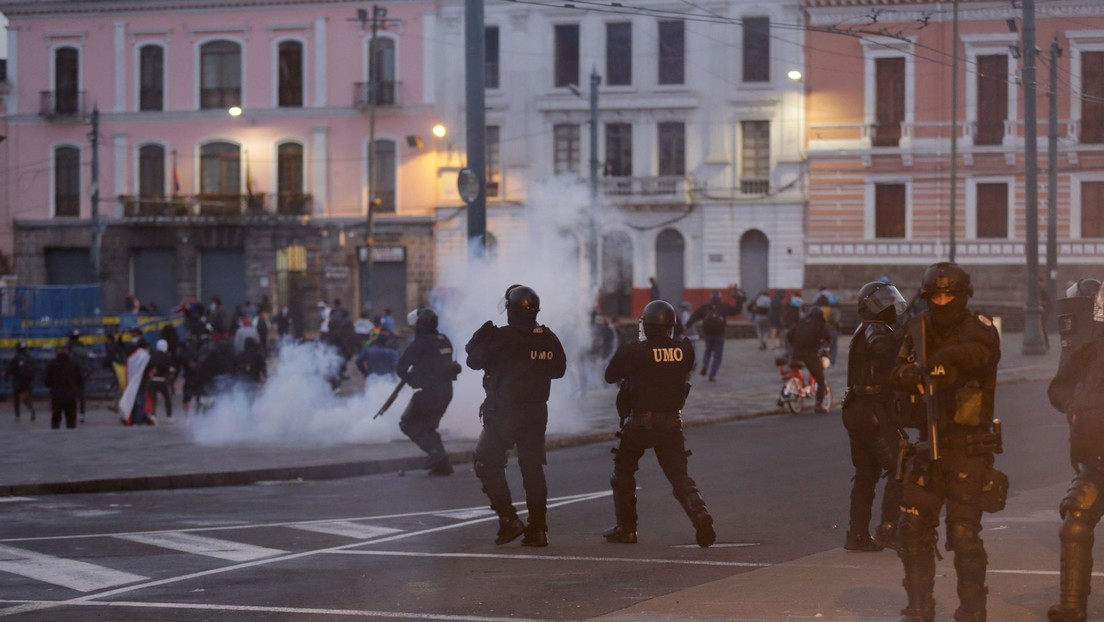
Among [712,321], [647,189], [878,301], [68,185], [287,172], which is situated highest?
[287,172]

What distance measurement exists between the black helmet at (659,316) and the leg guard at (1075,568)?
3.88m

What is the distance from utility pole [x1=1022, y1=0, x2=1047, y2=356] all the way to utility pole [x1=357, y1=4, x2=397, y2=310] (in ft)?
71.9

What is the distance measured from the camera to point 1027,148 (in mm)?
31703

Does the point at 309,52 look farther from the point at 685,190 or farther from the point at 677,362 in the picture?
the point at 677,362

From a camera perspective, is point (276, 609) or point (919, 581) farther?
point (276, 609)

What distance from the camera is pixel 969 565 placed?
724 cm

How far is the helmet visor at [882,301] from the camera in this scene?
34.5 ft

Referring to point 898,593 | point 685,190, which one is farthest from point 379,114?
point 898,593

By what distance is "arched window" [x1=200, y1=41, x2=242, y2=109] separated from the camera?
55781 mm

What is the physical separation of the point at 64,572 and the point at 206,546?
1.39 metres

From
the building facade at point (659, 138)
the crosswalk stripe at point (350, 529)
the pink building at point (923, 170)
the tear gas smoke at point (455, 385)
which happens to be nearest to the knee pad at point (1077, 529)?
the crosswalk stripe at point (350, 529)

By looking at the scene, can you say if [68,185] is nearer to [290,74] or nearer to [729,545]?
[290,74]

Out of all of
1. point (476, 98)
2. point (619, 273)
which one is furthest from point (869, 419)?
point (619, 273)

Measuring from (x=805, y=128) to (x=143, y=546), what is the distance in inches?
1633
